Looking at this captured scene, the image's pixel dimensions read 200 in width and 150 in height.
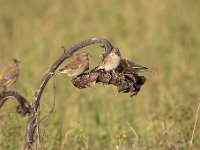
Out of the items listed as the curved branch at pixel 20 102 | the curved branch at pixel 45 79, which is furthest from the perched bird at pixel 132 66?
the curved branch at pixel 20 102

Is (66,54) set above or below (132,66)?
above

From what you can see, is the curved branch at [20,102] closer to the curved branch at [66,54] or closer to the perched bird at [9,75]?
the curved branch at [66,54]

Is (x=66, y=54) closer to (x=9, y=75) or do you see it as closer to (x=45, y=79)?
(x=45, y=79)

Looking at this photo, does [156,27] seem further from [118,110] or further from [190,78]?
[118,110]

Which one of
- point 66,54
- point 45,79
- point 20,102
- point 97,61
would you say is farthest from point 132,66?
point 97,61

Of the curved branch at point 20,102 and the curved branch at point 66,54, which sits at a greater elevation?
the curved branch at point 66,54

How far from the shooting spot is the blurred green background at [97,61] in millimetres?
8508

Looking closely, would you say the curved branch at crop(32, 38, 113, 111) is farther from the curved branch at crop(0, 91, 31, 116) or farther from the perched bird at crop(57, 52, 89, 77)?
the curved branch at crop(0, 91, 31, 116)

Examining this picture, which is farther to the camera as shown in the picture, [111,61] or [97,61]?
[97,61]

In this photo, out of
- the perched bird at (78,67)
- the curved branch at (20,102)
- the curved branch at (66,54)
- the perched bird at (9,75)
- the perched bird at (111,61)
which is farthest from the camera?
the perched bird at (9,75)

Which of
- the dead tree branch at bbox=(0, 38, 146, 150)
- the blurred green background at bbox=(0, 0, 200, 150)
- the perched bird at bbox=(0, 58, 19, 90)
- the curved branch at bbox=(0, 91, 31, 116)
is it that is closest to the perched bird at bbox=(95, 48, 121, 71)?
the dead tree branch at bbox=(0, 38, 146, 150)

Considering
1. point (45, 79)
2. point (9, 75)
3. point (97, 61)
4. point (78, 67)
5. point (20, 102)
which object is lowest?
point (20, 102)

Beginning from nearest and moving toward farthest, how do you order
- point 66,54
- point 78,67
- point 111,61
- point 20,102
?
1. point 111,61
2. point 66,54
3. point 78,67
4. point 20,102

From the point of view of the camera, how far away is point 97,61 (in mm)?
13242
